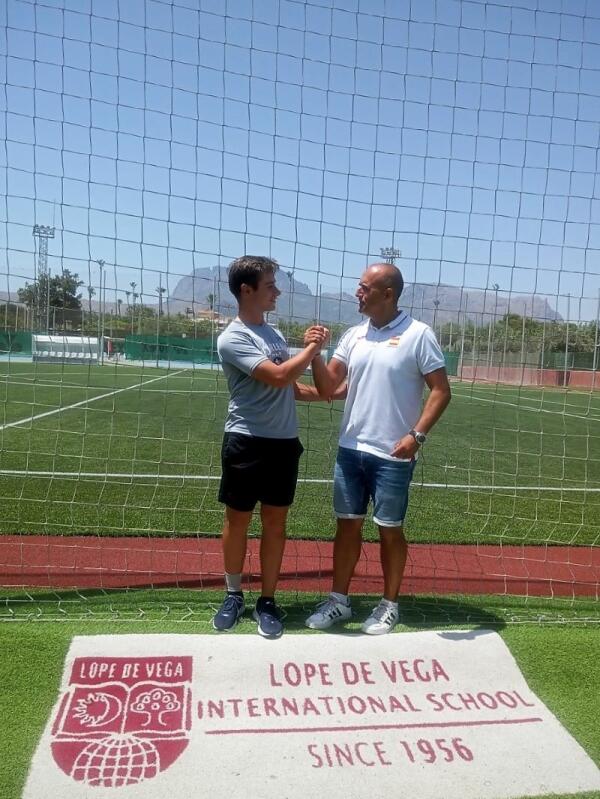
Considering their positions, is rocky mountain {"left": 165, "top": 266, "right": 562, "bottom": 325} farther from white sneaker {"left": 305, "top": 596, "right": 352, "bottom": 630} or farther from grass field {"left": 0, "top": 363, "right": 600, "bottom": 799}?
white sneaker {"left": 305, "top": 596, "right": 352, "bottom": 630}

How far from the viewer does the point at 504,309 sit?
14.8ft

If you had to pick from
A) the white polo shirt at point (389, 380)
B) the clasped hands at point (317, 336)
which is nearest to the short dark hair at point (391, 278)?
the white polo shirt at point (389, 380)

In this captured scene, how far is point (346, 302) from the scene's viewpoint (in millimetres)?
4273

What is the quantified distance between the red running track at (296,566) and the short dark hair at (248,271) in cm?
207

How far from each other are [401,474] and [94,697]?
1759 millimetres

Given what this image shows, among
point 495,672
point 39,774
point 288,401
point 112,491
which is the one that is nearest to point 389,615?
point 495,672

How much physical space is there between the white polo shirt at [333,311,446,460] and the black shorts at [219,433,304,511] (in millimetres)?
372

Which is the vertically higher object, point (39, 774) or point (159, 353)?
point (159, 353)

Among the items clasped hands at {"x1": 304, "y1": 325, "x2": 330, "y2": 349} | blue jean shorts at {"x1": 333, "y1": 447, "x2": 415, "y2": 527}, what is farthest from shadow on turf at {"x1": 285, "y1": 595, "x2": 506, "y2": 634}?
clasped hands at {"x1": 304, "y1": 325, "x2": 330, "y2": 349}

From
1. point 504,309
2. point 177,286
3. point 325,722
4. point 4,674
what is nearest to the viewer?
point 325,722

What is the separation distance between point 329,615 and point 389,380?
1.33 meters

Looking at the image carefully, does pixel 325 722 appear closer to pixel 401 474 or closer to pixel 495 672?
pixel 495 672

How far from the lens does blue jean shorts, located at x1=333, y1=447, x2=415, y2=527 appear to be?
11.5 ft

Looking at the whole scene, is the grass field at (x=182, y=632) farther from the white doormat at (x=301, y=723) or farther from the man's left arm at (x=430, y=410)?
the man's left arm at (x=430, y=410)
